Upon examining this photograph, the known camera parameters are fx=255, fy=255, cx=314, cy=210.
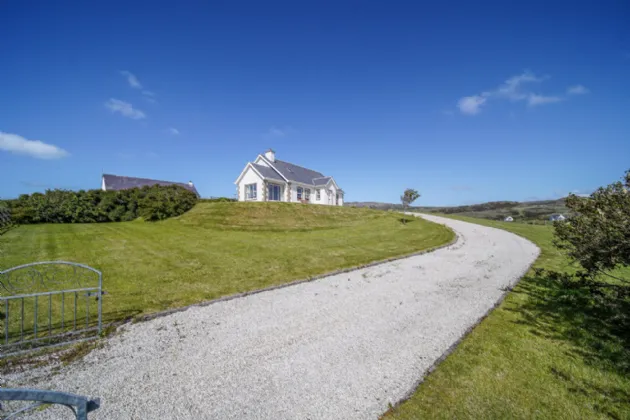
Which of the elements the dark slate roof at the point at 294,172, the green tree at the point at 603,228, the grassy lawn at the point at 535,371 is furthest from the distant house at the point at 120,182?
the green tree at the point at 603,228

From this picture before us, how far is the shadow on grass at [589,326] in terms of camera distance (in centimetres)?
409

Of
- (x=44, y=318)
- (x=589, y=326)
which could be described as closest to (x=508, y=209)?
(x=589, y=326)

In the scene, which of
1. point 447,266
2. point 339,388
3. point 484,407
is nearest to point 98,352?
point 339,388

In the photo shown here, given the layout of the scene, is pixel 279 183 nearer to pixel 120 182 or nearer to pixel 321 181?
pixel 321 181

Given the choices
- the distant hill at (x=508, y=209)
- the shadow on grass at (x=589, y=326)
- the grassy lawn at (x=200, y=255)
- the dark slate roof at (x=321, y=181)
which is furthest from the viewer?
the distant hill at (x=508, y=209)

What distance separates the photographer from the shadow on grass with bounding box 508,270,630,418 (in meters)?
4.09

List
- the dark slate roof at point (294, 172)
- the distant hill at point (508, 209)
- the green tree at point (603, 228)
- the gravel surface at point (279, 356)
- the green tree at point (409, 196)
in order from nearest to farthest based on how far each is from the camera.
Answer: the gravel surface at point (279, 356) < the green tree at point (603, 228) < the green tree at point (409, 196) < the dark slate roof at point (294, 172) < the distant hill at point (508, 209)

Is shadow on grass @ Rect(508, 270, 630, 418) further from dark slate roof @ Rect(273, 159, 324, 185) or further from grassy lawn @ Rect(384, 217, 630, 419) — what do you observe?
dark slate roof @ Rect(273, 159, 324, 185)

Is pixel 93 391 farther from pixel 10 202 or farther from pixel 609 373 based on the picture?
pixel 10 202

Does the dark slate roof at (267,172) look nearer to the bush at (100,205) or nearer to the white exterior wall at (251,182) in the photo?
the white exterior wall at (251,182)

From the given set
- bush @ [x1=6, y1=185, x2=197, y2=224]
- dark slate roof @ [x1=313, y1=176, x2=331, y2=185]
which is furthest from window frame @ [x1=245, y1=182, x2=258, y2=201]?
dark slate roof @ [x1=313, y1=176, x2=331, y2=185]

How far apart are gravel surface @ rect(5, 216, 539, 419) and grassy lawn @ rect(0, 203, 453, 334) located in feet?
4.60

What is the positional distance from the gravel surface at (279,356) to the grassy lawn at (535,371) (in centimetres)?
36

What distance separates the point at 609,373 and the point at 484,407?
278 centimetres
